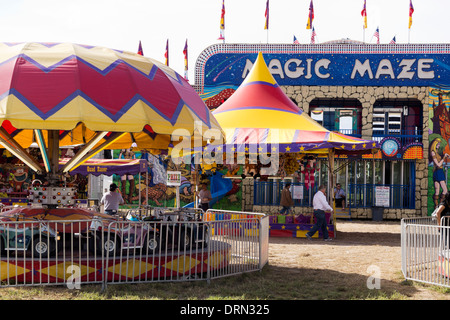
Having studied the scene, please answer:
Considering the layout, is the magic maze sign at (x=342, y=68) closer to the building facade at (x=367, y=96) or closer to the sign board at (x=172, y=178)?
the building facade at (x=367, y=96)

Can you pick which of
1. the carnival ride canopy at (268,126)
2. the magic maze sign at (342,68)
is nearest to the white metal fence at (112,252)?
the carnival ride canopy at (268,126)

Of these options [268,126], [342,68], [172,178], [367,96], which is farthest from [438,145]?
[172,178]

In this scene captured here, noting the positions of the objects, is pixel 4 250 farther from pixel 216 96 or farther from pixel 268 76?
pixel 216 96

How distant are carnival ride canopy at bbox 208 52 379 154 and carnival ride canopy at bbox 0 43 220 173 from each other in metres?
6.58

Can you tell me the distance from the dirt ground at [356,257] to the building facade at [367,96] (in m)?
7.04

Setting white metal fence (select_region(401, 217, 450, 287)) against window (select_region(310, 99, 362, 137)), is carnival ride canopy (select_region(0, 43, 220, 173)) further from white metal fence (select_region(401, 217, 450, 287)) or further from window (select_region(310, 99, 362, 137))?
window (select_region(310, 99, 362, 137))

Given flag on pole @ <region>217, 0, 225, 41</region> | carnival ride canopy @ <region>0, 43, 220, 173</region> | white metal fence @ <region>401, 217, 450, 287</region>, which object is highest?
flag on pole @ <region>217, 0, 225, 41</region>

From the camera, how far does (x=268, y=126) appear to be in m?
17.0

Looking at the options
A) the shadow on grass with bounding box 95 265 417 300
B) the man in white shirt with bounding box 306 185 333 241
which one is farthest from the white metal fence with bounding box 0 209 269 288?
the man in white shirt with bounding box 306 185 333 241

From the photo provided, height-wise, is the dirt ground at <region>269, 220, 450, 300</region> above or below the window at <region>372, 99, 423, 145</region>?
below

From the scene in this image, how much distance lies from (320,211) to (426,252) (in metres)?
6.25

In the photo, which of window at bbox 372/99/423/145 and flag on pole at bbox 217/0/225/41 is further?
flag on pole at bbox 217/0/225/41

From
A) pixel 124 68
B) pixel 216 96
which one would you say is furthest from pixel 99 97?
pixel 216 96

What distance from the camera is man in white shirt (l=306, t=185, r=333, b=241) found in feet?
49.5
